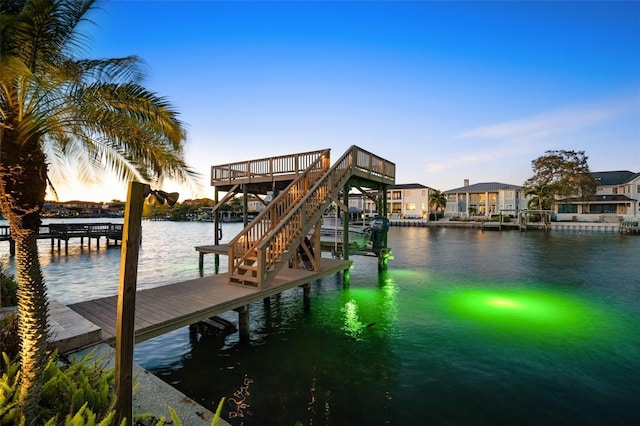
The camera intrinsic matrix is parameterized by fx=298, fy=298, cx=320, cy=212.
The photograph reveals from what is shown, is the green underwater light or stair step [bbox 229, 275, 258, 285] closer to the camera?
stair step [bbox 229, 275, 258, 285]

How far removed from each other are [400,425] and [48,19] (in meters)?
7.70

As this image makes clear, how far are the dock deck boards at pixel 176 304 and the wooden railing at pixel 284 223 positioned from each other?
0.62 meters

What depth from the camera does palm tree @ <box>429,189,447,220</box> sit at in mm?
73963

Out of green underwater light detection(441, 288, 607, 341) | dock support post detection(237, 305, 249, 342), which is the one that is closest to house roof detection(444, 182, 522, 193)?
green underwater light detection(441, 288, 607, 341)

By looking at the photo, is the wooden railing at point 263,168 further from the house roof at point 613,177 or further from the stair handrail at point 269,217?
the house roof at point 613,177

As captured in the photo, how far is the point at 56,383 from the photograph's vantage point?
3.74 metres

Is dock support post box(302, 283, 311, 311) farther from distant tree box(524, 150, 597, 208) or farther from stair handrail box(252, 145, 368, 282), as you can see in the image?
distant tree box(524, 150, 597, 208)

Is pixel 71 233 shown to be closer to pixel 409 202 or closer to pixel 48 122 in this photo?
pixel 48 122

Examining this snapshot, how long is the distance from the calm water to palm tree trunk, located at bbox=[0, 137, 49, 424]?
303cm

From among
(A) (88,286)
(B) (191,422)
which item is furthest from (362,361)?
(A) (88,286)

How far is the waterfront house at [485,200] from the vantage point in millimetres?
70000

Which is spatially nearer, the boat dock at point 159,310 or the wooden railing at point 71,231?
the boat dock at point 159,310

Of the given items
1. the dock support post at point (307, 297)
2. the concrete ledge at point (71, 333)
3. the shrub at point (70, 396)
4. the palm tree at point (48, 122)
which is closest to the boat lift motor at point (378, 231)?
the dock support post at point (307, 297)

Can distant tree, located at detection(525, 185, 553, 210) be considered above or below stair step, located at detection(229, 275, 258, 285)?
above
